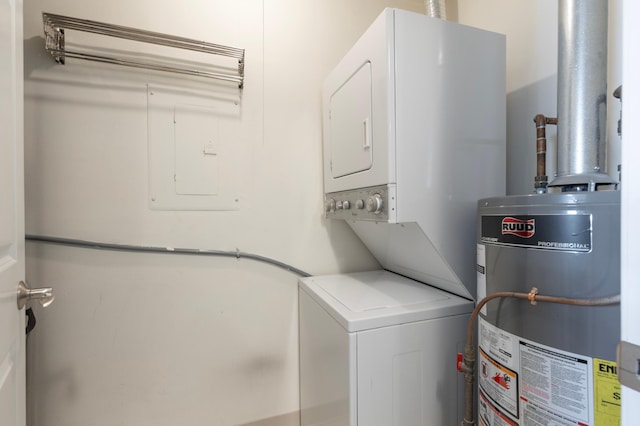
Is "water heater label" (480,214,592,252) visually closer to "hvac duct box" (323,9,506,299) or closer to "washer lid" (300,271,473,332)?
"hvac duct box" (323,9,506,299)

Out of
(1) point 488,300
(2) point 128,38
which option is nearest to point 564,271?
(1) point 488,300

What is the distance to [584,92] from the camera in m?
1.07

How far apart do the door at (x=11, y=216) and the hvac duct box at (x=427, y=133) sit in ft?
4.11

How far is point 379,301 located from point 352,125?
2.88ft

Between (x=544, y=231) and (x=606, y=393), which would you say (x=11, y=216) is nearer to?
(x=544, y=231)

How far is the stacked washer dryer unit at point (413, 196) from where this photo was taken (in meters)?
1.18

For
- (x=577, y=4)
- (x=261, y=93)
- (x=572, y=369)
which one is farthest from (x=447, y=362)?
(x=261, y=93)

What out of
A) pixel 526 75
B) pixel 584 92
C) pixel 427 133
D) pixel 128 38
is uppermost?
pixel 128 38

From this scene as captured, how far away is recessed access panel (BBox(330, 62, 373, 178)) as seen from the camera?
1337 mm

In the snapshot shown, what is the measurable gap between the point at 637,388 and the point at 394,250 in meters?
1.27

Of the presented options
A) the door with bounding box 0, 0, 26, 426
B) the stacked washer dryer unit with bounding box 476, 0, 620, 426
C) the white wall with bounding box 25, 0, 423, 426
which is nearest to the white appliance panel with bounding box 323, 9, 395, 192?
the stacked washer dryer unit with bounding box 476, 0, 620, 426

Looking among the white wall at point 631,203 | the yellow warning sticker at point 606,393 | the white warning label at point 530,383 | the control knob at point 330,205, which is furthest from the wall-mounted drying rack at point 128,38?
the yellow warning sticker at point 606,393

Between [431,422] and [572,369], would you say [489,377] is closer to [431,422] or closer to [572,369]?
[572,369]

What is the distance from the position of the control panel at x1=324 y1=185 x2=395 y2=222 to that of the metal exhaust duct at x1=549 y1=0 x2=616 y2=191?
0.60 m
